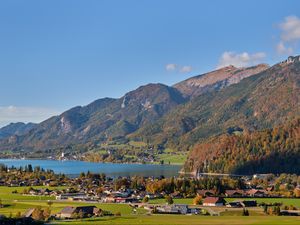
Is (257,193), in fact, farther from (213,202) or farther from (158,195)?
(213,202)

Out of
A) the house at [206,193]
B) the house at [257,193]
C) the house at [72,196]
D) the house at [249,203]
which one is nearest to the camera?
the house at [249,203]

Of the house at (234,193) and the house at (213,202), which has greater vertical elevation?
the house at (234,193)

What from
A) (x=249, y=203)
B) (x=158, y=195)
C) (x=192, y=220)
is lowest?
(x=192, y=220)

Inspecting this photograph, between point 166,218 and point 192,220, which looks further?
point 166,218

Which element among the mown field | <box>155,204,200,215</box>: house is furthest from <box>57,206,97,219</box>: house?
<box>155,204,200,215</box>: house

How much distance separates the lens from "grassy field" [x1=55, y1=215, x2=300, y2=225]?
7962 cm

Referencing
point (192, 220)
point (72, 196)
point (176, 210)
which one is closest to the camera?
point (192, 220)

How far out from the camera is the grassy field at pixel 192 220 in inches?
3135

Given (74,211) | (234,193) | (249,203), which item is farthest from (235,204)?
(74,211)

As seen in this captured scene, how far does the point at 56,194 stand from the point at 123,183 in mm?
21909

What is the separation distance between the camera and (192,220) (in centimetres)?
8356

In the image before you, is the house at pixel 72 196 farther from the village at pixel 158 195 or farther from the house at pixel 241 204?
the house at pixel 241 204

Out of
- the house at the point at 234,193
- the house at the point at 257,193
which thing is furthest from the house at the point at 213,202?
the house at the point at 257,193

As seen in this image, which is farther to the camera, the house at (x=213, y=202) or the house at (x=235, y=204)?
the house at (x=213, y=202)
